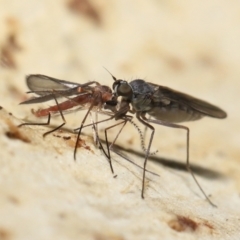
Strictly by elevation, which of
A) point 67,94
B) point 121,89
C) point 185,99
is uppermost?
point 185,99

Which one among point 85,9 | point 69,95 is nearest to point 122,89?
point 69,95

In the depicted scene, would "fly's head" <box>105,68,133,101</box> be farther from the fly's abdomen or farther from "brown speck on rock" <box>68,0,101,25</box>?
"brown speck on rock" <box>68,0,101,25</box>

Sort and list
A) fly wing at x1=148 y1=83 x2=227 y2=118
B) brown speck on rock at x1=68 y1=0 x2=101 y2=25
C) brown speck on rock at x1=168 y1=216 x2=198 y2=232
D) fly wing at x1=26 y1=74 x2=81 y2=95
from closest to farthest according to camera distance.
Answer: brown speck on rock at x1=168 y1=216 x2=198 y2=232 < fly wing at x1=26 y1=74 x2=81 y2=95 < fly wing at x1=148 y1=83 x2=227 y2=118 < brown speck on rock at x1=68 y1=0 x2=101 y2=25

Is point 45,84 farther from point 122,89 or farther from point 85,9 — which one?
point 85,9

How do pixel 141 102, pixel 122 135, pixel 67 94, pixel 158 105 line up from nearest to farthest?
pixel 67 94
pixel 141 102
pixel 158 105
pixel 122 135

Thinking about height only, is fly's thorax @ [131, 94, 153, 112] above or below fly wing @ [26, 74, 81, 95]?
above

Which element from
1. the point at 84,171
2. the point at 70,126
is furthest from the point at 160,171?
the point at 84,171

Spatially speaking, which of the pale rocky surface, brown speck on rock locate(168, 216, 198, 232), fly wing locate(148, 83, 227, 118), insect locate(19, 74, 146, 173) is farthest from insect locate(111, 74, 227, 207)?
brown speck on rock locate(168, 216, 198, 232)

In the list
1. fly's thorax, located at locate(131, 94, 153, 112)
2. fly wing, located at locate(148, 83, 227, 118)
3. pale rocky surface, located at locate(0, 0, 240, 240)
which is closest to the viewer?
pale rocky surface, located at locate(0, 0, 240, 240)
